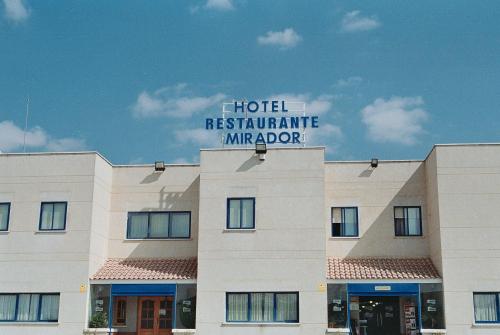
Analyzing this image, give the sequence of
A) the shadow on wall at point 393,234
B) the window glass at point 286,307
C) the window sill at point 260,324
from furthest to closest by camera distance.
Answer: the shadow on wall at point 393,234 → the window glass at point 286,307 → the window sill at point 260,324

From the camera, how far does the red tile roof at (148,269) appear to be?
2770 cm

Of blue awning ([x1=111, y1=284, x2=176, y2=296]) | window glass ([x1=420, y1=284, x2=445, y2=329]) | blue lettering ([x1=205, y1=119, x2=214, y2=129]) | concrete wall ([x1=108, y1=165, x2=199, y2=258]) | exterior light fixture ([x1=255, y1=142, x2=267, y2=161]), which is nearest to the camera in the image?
window glass ([x1=420, y1=284, x2=445, y2=329])

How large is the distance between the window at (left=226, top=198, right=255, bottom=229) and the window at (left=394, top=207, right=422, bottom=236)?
634cm

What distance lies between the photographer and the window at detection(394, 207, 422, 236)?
2897 cm

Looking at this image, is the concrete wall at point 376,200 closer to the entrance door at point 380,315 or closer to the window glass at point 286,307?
the entrance door at point 380,315

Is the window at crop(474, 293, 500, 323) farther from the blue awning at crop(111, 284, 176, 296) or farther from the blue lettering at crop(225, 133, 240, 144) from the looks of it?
the blue awning at crop(111, 284, 176, 296)

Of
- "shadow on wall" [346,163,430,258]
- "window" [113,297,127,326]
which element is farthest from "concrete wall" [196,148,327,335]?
"window" [113,297,127,326]

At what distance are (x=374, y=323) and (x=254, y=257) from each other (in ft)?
20.2

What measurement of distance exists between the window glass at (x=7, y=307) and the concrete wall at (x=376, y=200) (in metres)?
13.2

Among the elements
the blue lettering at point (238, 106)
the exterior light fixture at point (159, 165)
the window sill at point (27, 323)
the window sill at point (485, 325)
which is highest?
the blue lettering at point (238, 106)

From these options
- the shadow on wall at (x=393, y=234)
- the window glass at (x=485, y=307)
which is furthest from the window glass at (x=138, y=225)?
the window glass at (x=485, y=307)

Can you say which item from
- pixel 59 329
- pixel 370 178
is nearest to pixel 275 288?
pixel 370 178

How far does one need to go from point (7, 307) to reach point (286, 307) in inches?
445

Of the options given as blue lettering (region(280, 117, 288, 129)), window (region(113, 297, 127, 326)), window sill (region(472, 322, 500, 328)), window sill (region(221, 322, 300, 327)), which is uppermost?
blue lettering (region(280, 117, 288, 129))
